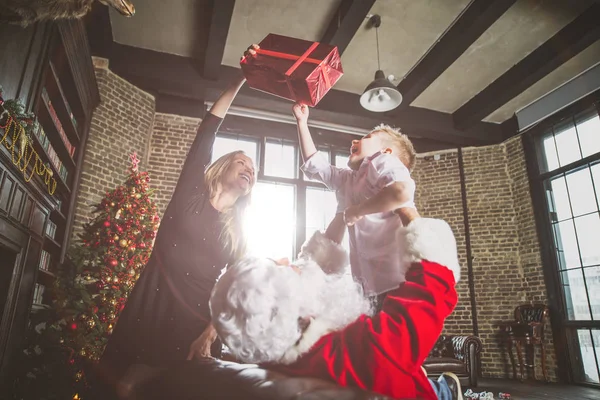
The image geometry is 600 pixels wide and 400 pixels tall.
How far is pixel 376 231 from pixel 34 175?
2.49 metres

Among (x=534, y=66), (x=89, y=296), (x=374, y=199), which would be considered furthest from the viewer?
(x=534, y=66)

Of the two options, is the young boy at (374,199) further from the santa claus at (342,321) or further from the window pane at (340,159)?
the window pane at (340,159)

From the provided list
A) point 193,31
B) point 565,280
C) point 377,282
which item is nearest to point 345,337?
point 377,282

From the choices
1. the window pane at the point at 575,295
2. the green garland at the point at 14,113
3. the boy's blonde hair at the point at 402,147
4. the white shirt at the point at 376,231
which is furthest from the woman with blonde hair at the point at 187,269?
the window pane at the point at 575,295

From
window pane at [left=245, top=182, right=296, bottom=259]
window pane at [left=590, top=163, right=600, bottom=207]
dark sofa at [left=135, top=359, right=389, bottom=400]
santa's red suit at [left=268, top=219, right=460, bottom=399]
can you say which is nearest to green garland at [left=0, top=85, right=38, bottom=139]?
dark sofa at [left=135, top=359, right=389, bottom=400]

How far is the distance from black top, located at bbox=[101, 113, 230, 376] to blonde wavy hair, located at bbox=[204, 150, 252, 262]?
3cm

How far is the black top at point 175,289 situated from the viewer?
1.23 meters

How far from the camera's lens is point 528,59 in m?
4.91

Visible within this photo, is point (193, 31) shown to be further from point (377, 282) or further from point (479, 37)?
point (377, 282)

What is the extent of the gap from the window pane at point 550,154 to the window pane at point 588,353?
2297 millimetres

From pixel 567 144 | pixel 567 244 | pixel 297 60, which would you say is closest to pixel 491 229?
pixel 567 244

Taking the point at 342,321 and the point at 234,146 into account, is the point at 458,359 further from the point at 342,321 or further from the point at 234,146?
the point at 234,146

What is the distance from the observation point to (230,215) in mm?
1470

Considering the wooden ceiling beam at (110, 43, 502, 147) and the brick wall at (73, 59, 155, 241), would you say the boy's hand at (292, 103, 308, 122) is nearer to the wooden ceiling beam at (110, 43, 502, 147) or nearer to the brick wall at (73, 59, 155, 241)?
the brick wall at (73, 59, 155, 241)
